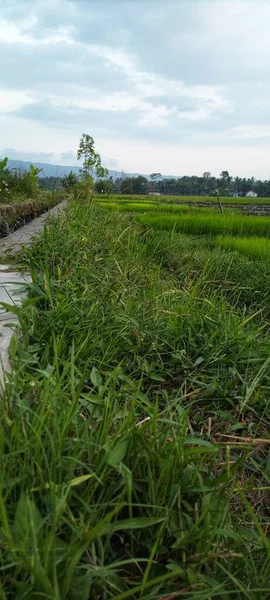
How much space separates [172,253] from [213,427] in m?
2.51

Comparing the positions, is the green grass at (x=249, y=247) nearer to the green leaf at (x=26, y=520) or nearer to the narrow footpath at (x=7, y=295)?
the narrow footpath at (x=7, y=295)

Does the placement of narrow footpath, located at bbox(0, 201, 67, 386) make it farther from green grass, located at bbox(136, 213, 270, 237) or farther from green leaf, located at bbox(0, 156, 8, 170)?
green grass, located at bbox(136, 213, 270, 237)

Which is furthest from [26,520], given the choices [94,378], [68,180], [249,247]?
[68,180]

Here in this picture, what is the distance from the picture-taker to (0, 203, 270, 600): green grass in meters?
0.71

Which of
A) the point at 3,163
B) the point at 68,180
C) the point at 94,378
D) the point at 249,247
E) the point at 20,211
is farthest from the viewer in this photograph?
the point at 3,163

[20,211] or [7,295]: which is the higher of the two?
[20,211]

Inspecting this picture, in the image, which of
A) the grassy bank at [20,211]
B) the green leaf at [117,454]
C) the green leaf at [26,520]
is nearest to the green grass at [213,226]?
the grassy bank at [20,211]

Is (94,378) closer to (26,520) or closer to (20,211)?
(26,520)

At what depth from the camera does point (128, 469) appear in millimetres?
812

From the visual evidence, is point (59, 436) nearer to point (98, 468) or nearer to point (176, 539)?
point (98, 468)

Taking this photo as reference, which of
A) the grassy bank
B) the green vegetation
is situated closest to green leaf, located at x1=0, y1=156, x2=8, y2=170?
the green vegetation

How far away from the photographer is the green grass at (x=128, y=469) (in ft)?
2.32

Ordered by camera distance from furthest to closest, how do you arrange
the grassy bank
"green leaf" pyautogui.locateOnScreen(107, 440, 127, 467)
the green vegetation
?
the green vegetation, the grassy bank, "green leaf" pyautogui.locateOnScreen(107, 440, 127, 467)

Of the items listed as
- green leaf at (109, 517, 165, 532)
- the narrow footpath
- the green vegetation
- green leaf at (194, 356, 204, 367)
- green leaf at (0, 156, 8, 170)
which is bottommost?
green leaf at (109, 517, 165, 532)
